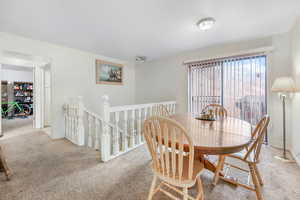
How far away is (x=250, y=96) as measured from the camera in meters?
2.59

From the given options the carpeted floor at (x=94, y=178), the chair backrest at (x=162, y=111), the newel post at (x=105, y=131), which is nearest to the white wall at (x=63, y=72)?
the carpeted floor at (x=94, y=178)

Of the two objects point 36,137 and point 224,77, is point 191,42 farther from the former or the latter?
point 36,137

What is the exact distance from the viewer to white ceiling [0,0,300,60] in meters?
1.64

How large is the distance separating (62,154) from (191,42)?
330 centimetres

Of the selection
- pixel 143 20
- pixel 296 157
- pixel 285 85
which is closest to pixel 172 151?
pixel 143 20

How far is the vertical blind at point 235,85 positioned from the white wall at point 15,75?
26.0ft

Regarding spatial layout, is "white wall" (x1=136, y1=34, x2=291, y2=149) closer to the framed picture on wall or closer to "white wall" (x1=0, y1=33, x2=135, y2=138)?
the framed picture on wall

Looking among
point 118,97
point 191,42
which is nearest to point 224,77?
point 191,42

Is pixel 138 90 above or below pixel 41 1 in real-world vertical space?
below

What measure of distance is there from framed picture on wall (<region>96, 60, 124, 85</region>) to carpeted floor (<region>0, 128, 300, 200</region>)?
6.94ft

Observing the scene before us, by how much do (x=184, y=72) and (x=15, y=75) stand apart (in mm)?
7870

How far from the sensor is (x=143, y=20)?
198 centimetres

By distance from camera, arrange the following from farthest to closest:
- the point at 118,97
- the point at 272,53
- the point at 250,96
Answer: the point at 118,97
the point at 250,96
the point at 272,53

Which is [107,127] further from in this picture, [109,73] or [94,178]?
[109,73]
